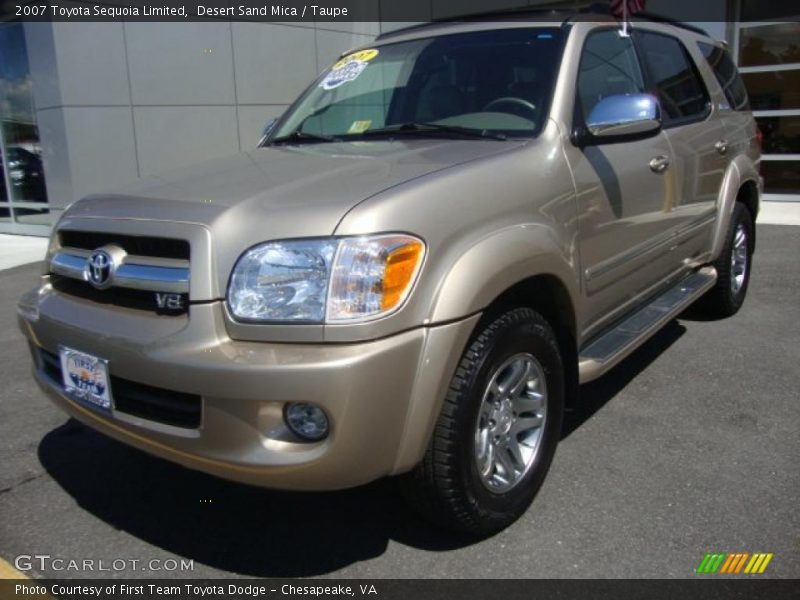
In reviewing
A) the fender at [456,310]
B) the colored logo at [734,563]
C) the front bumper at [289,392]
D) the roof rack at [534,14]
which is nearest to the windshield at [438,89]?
the roof rack at [534,14]

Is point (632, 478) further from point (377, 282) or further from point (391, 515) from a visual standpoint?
point (377, 282)

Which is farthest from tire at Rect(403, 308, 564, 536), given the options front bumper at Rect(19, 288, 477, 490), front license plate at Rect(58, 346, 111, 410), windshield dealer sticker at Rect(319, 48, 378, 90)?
windshield dealer sticker at Rect(319, 48, 378, 90)

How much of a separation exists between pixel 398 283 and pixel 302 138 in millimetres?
1638

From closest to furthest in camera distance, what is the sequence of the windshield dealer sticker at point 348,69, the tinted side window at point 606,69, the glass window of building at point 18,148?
1. the tinted side window at point 606,69
2. the windshield dealer sticker at point 348,69
3. the glass window of building at point 18,148

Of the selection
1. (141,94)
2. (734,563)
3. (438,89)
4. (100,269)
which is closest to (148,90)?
(141,94)

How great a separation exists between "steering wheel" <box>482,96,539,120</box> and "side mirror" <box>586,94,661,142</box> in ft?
0.78

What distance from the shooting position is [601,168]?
306 centimetres

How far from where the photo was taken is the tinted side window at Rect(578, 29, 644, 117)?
3.20m

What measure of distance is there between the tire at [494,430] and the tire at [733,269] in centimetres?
261

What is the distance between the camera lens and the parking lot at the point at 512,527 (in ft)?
8.17

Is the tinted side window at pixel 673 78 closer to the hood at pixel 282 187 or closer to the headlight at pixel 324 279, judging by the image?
the hood at pixel 282 187

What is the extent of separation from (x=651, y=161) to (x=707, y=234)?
1235 millimetres

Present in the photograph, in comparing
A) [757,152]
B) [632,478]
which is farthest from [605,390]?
[757,152]

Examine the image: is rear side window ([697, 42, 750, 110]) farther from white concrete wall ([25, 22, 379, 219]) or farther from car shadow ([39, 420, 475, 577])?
white concrete wall ([25, 22, 379, 219])
